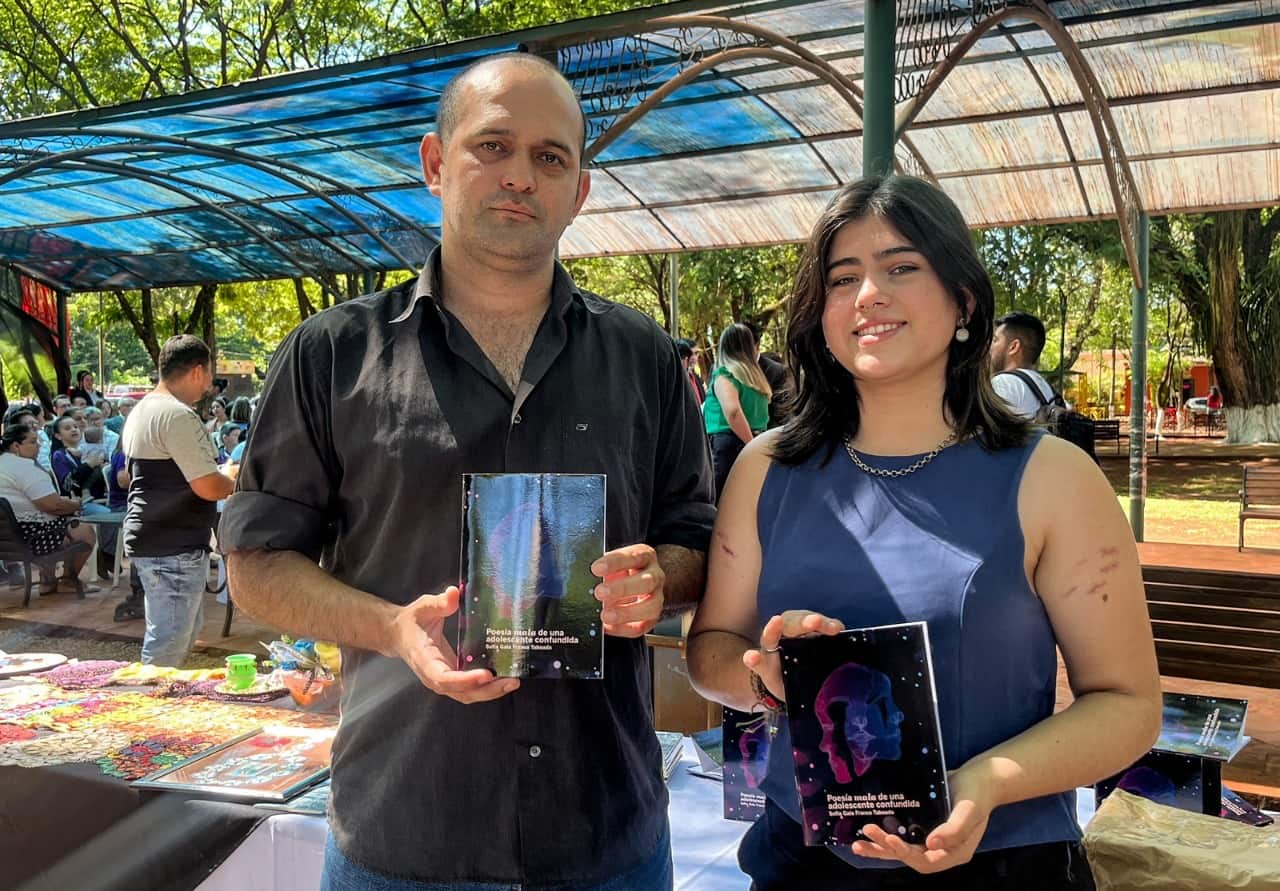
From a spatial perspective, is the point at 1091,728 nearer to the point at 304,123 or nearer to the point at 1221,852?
the point at 1221,852

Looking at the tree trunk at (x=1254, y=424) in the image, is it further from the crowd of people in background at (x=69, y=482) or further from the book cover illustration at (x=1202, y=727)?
the book cover illustration at (x=1202, y=727)

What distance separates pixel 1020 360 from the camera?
574cm

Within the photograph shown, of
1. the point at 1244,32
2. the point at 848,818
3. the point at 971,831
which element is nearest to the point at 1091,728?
the point at 971,831

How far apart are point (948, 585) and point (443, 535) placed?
81 cm

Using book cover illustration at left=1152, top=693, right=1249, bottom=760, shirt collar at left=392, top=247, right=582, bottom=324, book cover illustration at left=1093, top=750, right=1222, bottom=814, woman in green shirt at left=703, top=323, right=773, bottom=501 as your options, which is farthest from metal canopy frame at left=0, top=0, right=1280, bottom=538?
shirt collar at left=392, top=247, right=582, bottom=324

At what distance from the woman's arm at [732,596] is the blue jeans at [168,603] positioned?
190 inches

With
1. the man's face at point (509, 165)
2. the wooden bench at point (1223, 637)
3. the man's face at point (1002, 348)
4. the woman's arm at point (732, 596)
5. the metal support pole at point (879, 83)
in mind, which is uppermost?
the metal support pole at point (879, 83)

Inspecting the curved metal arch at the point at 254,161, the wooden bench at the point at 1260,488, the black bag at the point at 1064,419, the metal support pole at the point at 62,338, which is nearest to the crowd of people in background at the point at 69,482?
the curved metal arch at the point at 254,161

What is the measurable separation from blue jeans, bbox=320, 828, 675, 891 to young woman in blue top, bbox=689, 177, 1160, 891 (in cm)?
15

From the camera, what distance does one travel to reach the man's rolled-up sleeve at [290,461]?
5.49 feet

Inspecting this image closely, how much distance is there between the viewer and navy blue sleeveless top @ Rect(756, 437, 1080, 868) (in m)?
1.51

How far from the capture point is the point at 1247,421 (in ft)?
71.1

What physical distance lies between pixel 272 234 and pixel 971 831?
15.2 metres

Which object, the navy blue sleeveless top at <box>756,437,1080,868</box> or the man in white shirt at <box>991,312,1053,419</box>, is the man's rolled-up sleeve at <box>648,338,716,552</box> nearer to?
the navy blue sleeveless top at <box>756,437,1080,868</box>
